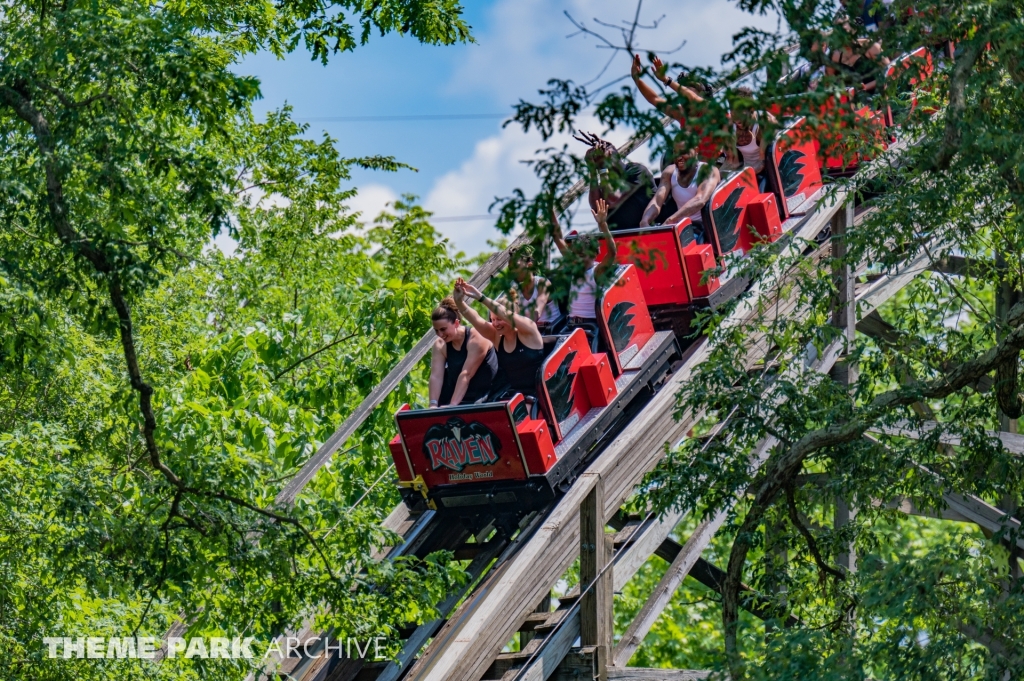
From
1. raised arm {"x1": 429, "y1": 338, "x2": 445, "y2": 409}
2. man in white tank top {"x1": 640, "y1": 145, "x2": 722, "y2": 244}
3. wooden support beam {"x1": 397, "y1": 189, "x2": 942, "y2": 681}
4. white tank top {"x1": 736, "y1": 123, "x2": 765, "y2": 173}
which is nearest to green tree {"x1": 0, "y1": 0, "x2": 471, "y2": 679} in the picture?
wooden support beam {"x1": 397, "y1": 189, "x2": 942, "y2": 681}

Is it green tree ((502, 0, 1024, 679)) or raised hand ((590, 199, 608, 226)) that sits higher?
raised hand ((590, 199, 608, 226))

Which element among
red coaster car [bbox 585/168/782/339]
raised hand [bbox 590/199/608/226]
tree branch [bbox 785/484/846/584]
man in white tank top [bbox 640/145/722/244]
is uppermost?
man in white tank top [bbox 640/145/722/244]

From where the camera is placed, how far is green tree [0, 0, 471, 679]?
16.4 feet

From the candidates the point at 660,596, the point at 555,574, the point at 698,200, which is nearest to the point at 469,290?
the point at 555,574

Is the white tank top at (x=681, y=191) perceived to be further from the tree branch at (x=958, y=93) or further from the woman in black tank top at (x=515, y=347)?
the tree branch at (x=958, y=93)

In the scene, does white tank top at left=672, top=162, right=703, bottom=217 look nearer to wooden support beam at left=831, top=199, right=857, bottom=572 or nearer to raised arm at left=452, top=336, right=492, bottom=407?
wooden support beam at left=831, top=199, right=857, bottom=572

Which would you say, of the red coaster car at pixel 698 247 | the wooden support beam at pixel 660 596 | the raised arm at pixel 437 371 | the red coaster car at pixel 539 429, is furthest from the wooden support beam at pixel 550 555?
the raised arm at pixel 437 371

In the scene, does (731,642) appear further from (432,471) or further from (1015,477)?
(432,471)

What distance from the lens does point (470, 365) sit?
7.95m

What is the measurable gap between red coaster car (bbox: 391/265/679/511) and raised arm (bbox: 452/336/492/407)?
42cm

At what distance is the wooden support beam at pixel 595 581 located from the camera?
7062mm

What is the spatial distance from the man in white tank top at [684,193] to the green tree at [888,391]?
2.60m

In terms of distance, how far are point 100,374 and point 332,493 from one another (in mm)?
2112

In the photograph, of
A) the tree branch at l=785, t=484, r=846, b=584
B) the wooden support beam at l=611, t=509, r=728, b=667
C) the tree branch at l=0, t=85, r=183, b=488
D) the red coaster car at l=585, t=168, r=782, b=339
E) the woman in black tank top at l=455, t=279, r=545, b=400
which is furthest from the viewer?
the red coaster car at l=585, t=168, r=782, b=339
